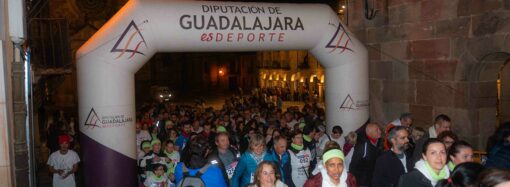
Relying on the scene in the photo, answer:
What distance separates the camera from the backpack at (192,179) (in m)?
4.78

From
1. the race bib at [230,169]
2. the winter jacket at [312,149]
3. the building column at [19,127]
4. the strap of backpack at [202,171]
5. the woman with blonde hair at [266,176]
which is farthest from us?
the winter jacket at [312,149]

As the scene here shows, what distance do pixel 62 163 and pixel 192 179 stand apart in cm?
387

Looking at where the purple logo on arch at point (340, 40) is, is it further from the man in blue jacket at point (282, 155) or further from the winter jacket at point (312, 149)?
the man in blue jacket at point (282, 155)

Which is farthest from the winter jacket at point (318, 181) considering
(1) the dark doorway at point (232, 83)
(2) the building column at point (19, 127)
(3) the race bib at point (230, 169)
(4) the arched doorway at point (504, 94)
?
(1) the dark doorway at point (232, 83)

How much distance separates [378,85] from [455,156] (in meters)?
7.11

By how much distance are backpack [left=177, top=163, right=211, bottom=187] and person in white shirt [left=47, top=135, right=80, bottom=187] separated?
141 inches

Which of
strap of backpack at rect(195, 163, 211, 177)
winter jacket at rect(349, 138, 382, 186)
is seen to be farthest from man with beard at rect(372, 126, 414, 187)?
strap of backpack at rect(195, 163, 211, 177)

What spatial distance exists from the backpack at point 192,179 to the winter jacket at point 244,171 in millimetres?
1001

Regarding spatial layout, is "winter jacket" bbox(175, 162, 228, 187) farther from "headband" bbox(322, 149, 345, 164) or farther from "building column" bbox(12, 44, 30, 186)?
"building column" bbox(12, 44, 30, 186)

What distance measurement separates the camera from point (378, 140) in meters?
7.14

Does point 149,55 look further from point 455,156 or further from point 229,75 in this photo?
point 229,75

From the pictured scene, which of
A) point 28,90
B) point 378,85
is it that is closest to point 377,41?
point 378,85

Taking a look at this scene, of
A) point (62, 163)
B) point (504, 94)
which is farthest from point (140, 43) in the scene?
point (504, 94)

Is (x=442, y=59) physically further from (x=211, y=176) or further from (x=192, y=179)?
(x=192, y=179)
